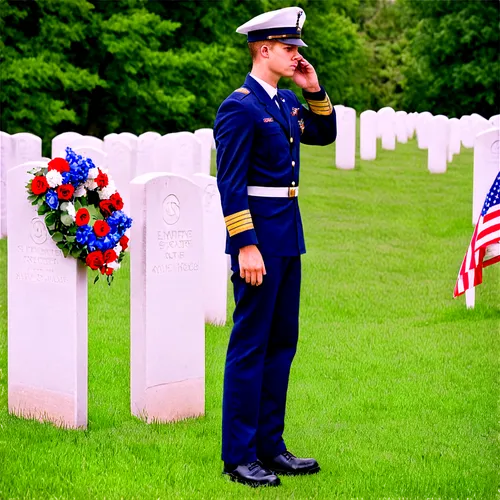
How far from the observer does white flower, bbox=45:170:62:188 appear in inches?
250

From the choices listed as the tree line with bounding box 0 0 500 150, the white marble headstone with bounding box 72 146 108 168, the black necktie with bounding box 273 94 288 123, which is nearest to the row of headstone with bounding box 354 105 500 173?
the tree line with bounding box 0 0 500 150

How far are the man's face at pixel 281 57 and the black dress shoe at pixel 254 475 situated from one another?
6.42 ft

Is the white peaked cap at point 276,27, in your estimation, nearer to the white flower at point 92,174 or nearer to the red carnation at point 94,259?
the white flower at point 92,174

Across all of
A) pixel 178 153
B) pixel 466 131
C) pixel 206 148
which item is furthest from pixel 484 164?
pixel 466 131

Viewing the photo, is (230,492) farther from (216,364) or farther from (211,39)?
(211,39)

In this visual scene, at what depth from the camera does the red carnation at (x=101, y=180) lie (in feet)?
21.5

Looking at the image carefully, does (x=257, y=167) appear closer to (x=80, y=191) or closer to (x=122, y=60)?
(x=80, y=191)

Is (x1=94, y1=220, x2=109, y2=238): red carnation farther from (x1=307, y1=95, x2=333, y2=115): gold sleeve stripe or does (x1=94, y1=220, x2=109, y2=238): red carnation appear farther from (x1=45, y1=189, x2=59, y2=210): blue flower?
(x1=307, y1=95, x2=333, y2=115): gold sleeve stripe

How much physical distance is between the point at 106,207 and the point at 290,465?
78.9 inches

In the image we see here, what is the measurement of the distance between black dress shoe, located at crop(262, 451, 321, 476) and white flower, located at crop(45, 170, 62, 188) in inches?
81.0

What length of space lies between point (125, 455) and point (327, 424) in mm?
1446

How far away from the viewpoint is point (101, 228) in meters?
6.45

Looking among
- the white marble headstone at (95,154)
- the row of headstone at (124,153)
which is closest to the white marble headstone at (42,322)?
the white marble headstone at (95,154)

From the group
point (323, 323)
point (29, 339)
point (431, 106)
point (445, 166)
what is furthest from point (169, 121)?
point (29, 339)
